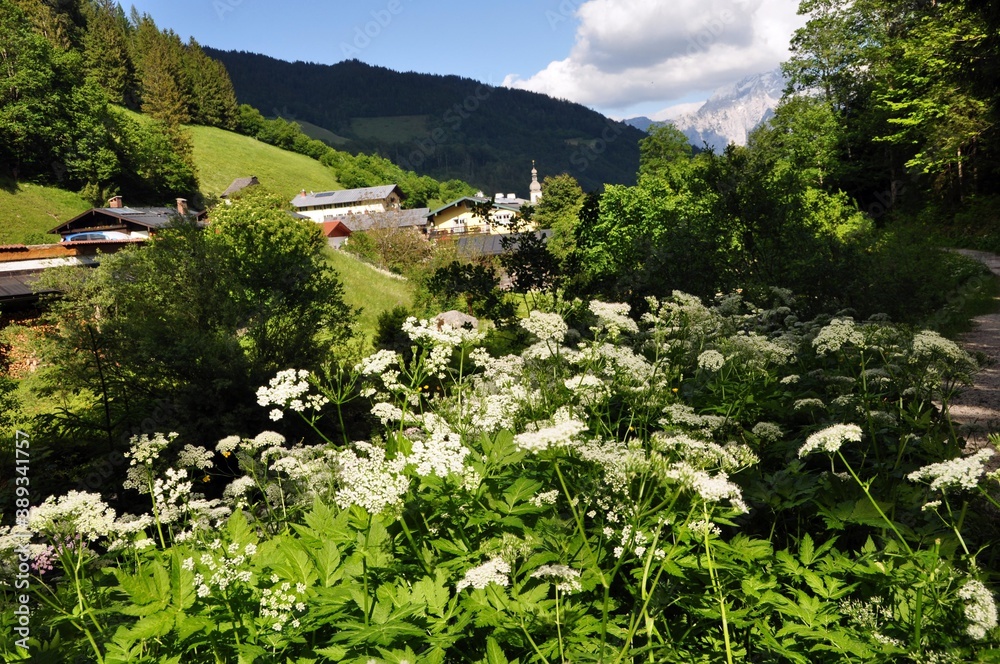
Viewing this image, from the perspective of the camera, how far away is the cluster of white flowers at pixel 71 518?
9.99 feet

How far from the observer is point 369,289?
2997cm

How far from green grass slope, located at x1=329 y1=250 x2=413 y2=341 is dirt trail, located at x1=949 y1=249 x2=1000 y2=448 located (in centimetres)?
2004

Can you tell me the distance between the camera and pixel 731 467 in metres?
2.93

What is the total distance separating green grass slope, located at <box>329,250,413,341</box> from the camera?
26880 mm

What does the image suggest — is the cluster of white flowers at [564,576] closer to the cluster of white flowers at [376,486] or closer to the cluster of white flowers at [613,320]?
the cluster of white flowers at [376,486]

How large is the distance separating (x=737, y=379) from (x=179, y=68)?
118577 mm

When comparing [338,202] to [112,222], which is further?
[338,202]

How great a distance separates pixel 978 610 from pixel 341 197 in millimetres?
109446

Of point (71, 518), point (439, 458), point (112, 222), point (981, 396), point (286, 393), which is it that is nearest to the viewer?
point (439, 458)

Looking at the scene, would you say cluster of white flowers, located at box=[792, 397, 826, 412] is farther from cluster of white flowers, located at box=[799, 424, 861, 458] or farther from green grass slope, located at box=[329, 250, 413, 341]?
green grass slope, located at box=[329, 250, 413, 341]

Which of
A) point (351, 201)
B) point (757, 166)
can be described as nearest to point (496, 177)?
point (351, 201)

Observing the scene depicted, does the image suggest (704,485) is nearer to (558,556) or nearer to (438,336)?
(558,556)

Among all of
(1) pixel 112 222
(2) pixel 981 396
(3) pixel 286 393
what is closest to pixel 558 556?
(3) pixel 286 393

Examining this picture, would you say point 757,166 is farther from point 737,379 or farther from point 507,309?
point 737,379
